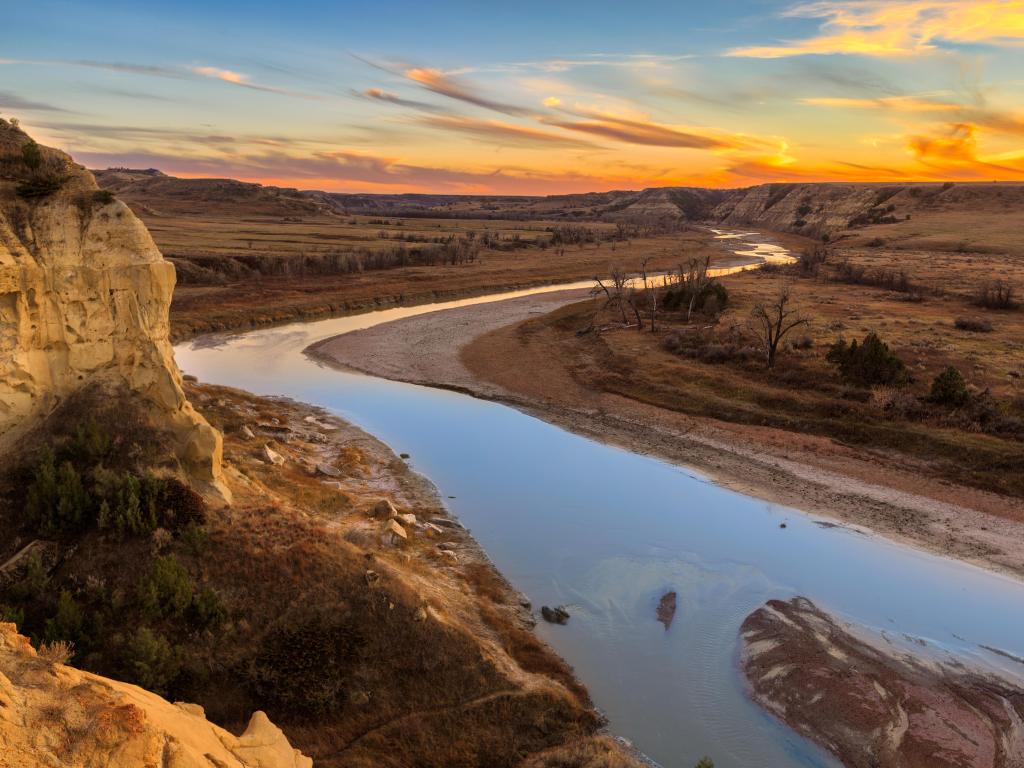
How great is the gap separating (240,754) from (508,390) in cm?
2723

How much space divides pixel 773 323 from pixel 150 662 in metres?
41.5

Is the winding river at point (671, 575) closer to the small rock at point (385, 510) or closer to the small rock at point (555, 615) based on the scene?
the small rock at point (555, 615)

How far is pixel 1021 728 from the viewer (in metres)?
11.9

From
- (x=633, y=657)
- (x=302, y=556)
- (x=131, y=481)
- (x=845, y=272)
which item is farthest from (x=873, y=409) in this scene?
(x=845, y=272)

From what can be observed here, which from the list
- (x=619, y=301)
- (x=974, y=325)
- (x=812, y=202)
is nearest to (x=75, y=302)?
(x=619, y=301)

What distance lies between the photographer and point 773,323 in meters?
43.4

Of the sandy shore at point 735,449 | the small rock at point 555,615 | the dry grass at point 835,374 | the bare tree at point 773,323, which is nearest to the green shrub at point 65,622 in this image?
the small rock at point 555,615

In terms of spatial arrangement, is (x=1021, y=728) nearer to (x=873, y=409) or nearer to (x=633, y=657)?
(x=633, y=657)

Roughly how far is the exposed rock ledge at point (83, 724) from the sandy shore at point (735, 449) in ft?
63.9

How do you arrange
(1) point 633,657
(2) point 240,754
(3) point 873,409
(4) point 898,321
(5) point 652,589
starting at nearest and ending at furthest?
1. (2) point 240,754
2. (1) point 633,657
3. (5) point 652,589
4. (3) point 873,409
5. (4) point 898,321

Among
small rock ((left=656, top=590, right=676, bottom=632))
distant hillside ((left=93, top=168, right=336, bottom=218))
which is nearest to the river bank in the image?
small rock ((left=656, top=590, right=676, bottom=632))

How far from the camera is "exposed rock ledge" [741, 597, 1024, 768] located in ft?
37.4

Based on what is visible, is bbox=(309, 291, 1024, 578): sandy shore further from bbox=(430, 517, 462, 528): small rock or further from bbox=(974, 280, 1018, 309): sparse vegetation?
bbox=(974, 280, 1018, 309): sparse vegetation

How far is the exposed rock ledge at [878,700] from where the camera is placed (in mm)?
11391
